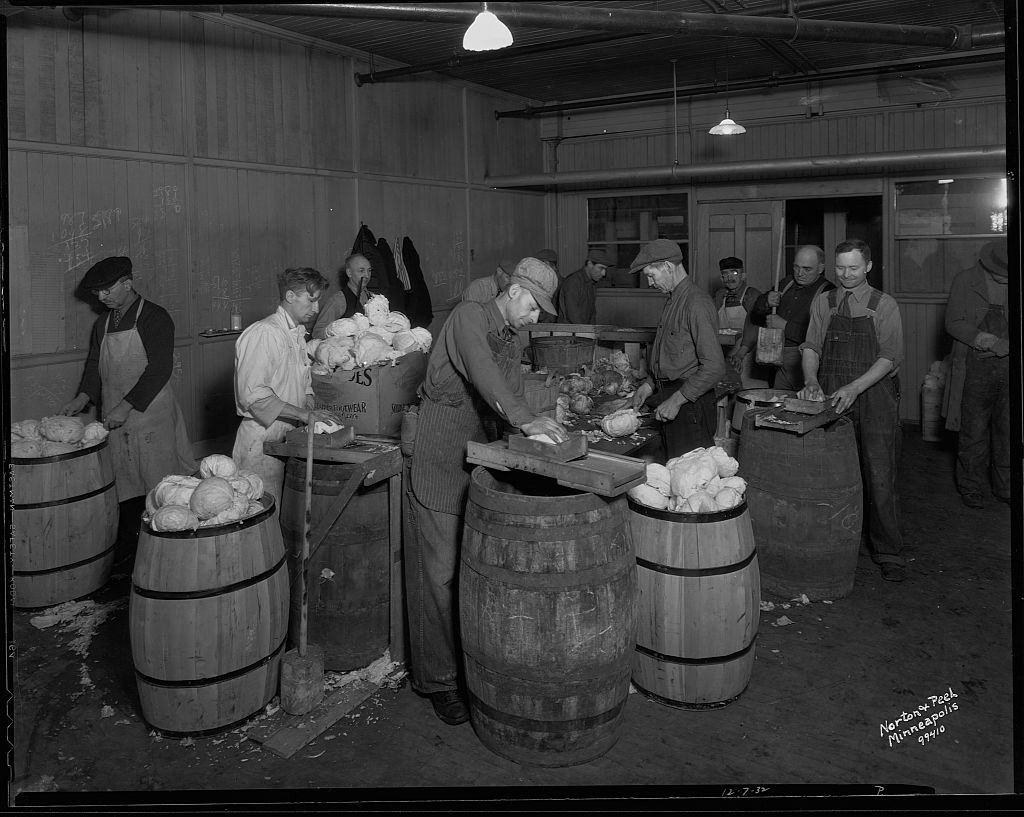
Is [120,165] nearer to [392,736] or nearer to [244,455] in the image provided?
[244,455]

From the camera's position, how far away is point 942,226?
9.81 meters

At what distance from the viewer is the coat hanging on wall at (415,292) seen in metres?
9.26

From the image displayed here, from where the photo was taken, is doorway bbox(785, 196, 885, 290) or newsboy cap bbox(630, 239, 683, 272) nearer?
newsboy cap bbox(630, 239, 683, 272)

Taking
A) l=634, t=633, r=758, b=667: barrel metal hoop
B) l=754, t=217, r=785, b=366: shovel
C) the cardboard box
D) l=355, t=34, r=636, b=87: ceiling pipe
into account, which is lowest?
l=634, t=633, r=758, b=667: barrel metal hoop

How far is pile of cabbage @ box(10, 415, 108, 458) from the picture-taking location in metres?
4.72

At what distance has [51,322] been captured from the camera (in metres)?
6.34

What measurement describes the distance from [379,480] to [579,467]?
1129mm

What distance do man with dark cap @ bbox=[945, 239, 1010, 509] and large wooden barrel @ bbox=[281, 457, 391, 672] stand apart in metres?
4.99

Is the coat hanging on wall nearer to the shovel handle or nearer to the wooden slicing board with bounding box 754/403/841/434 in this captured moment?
the wooden slicing board with bounding box 754/403/841/434

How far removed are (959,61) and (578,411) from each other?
21.6ft

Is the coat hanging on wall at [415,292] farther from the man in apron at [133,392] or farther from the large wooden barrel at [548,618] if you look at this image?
the large wooden barrel at [548,618]

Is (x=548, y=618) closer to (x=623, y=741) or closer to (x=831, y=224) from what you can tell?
(x=623, y=741)

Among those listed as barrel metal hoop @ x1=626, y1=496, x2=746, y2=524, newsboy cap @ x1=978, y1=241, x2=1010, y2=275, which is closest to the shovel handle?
→ barrel metal hoop @ x1=626, y1=496, x2=746, y2=524

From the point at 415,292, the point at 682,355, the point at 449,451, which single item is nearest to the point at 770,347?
the point at 682,355
